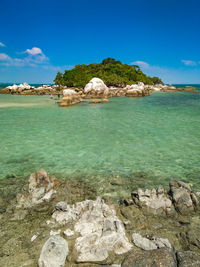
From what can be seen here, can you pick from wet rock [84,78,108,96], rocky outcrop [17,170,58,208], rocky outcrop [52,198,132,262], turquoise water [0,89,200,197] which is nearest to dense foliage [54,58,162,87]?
wet rock [84,78,108,96]

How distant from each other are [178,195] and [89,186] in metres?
2.98

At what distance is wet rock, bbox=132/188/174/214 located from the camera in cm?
502

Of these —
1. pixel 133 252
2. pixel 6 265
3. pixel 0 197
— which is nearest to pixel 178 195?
pixel 133 252

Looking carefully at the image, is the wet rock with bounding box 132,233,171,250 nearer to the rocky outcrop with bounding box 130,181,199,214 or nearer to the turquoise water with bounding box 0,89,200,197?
the rocky outcrop with bounding box 130,181,199,214

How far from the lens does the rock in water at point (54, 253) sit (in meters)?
3.34

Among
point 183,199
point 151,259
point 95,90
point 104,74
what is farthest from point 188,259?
point 104,74

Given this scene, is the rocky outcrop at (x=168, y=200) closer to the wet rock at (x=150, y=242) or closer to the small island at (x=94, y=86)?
the wet rock at (x=150, y=242)

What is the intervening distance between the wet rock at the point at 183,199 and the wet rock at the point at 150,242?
4.83 ft

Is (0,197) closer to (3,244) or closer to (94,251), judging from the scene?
(3,244)

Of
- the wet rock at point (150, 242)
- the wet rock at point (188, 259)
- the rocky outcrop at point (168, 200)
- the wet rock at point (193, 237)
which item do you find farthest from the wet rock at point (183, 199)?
the wet rock at point (188, 259)

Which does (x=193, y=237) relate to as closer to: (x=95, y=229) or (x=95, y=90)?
(x=95, y=229)

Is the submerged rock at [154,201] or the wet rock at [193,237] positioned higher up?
the submerged rock at [154,201]

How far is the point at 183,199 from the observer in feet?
16.8

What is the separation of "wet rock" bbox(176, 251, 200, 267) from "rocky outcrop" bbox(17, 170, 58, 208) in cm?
387
